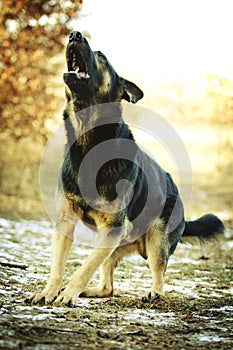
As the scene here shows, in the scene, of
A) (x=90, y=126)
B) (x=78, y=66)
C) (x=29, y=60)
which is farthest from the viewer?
(x=29, y=60)

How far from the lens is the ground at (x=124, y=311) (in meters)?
3.04

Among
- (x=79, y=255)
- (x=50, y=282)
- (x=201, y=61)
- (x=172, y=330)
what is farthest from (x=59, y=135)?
(x=172, y=330)

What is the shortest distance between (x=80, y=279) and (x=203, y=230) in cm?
219

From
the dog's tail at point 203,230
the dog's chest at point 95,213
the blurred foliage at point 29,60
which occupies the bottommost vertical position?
the dog's chest at point 95,213

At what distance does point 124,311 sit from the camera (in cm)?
407

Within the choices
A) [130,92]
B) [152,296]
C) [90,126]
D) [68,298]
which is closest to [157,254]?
[152,296]

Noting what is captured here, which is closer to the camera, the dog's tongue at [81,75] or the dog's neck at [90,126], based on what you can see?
the dog's tongue at [81,75]

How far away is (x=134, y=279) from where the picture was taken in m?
5.81

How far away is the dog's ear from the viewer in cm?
484

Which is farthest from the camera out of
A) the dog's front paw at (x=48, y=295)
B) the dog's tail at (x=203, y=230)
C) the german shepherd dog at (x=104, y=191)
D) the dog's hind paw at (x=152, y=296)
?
the dog's tail at (x=203, y=230)

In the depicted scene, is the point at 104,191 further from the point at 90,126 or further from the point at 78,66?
the point at 78,66

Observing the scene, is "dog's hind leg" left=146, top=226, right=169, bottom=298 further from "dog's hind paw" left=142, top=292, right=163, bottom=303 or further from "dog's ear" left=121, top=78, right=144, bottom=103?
"dog's ear" left=121, top=78, right=144, bottom=103

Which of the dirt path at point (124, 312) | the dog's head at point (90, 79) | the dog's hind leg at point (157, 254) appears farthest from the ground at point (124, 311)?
the dog's head at point (90, 79)

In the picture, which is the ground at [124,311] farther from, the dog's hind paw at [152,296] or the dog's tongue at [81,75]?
the dog's tongue at [81,75]
